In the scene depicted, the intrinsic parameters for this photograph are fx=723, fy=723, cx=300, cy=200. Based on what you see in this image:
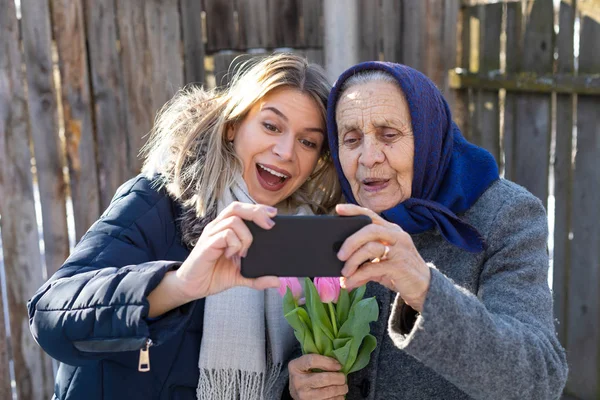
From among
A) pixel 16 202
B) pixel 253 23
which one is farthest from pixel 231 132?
pixel 253 23

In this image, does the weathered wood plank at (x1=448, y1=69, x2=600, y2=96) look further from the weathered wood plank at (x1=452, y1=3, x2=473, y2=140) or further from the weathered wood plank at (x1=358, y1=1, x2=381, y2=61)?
the weathered wood plank at (x1=358, y1=1, x2=381, y2=61)

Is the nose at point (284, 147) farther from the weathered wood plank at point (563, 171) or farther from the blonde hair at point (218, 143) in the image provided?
the weathered wood plank at point (563, 171)

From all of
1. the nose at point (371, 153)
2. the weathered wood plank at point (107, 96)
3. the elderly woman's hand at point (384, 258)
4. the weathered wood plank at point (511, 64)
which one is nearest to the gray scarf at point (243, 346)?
the nose at point (371, 153)

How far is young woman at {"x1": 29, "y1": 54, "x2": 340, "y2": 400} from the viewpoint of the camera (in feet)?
5.65

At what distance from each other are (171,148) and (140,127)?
51.7 inches

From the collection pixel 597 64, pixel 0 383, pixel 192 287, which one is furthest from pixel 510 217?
Result: pixel 0 383

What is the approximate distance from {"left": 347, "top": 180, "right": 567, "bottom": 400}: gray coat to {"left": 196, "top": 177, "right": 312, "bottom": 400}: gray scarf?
0.27m

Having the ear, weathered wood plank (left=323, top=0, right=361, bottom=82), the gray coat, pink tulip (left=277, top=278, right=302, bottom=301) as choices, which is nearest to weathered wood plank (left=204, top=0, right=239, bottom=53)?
weathered wood plank (left=323, top=0, right=361, bottom=82)

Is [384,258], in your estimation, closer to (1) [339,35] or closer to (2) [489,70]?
(1) [339,35]

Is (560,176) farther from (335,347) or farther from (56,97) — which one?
(56,97)

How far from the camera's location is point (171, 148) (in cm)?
249

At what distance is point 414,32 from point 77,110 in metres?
1.97

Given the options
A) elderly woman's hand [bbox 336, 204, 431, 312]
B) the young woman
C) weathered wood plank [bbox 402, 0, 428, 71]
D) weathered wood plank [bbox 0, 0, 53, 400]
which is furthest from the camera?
weathered wood plank [bbox 402, 0, 428, 71]

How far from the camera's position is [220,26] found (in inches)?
155
